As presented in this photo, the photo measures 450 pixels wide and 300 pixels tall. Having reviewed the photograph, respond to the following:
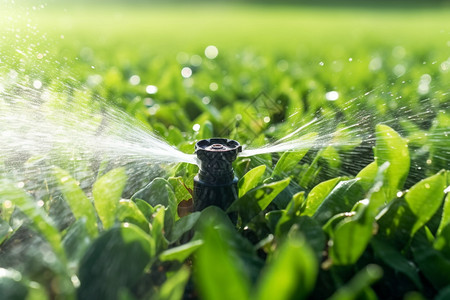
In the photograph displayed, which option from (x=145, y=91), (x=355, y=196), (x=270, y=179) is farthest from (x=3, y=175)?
(x=145, y=91)

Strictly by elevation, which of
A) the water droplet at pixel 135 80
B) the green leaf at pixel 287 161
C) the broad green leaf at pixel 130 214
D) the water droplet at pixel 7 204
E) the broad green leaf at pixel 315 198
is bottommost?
the broad green leaf at pixel 315 198

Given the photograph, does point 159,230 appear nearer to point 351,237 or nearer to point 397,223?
point 351,237

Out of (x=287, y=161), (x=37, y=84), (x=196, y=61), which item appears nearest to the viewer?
(x=287, y=161)

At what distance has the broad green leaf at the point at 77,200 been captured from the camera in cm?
130

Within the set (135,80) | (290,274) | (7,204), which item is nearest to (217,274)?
(290,274)

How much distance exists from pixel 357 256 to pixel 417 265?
0.22m

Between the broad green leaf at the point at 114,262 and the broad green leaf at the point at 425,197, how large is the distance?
2.16ft

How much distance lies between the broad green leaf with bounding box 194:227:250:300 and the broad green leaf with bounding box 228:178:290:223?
53 cm

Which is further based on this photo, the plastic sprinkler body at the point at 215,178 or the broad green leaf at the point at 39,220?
the plastic sprinkler body at the point at 215,178

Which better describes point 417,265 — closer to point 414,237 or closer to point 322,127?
point 414,237

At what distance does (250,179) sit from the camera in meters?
1.52

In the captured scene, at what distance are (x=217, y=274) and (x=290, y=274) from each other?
120 mm

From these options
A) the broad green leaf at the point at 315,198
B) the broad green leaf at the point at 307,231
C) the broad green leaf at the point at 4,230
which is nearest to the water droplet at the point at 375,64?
the broad green leaf at the point at 315,198

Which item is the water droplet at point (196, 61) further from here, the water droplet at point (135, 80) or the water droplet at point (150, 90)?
the water droplet at point (150, 90)
